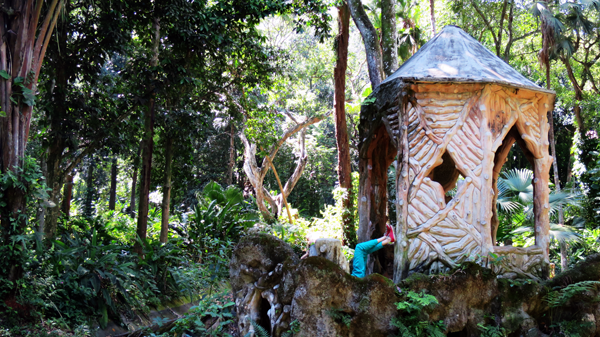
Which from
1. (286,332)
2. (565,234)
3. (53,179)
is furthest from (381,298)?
(53,179)

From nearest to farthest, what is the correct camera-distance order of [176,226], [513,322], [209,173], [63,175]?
1. [513,322]
2. [63,175]
3. [176,226]
4. [209,173]

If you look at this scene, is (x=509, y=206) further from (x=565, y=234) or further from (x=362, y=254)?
(x=362, y=254)

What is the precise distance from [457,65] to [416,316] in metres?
3.69

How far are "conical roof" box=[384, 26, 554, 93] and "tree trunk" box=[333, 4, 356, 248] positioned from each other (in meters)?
5.99

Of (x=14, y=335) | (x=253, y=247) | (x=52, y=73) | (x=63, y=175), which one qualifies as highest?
(x=52, y=73)

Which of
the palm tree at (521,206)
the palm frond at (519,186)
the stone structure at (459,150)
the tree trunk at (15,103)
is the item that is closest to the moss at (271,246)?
the stone structure at (459,150)

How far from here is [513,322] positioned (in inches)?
212

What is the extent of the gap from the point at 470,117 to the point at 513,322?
277 cm

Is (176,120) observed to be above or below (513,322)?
above

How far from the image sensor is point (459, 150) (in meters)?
6.20

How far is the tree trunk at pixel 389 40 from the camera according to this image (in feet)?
37.1

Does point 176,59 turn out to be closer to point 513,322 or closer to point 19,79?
point 19,79

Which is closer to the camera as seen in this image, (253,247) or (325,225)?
(253,247)

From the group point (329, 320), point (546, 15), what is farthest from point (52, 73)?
point (546, 15)
